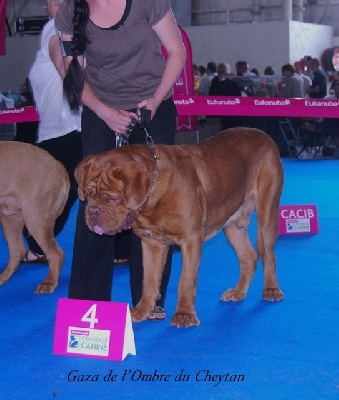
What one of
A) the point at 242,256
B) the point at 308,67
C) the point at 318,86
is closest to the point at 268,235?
the point at 242,256

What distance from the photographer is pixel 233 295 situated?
434 cm

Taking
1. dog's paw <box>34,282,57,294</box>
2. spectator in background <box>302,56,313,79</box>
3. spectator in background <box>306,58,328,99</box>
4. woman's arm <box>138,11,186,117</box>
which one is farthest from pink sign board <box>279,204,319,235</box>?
spectator in background <box>302,56,313,79</box>

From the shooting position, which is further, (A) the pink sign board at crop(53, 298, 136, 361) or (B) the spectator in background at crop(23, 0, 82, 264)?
(B) the spectator in background at crop(23, 0, 82, 264)

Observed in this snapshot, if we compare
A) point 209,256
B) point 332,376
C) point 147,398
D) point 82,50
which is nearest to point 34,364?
point 147,398

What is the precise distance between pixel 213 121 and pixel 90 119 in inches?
470

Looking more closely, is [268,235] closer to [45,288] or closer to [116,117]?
[116,117]

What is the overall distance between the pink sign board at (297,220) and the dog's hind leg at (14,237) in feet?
7.85

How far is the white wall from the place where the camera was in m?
23.9

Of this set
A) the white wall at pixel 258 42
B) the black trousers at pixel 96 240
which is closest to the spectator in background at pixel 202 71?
the white wall at pixel 258 42

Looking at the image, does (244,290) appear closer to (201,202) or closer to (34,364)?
(201,202)

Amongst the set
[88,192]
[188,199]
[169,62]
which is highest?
[169,62]

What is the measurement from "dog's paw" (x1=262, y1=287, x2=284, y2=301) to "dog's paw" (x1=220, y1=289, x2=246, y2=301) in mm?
124

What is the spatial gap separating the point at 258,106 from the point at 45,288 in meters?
5.41

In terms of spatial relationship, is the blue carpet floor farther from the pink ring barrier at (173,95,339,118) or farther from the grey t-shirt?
the pink ring barrier at (173,95,339,118)
